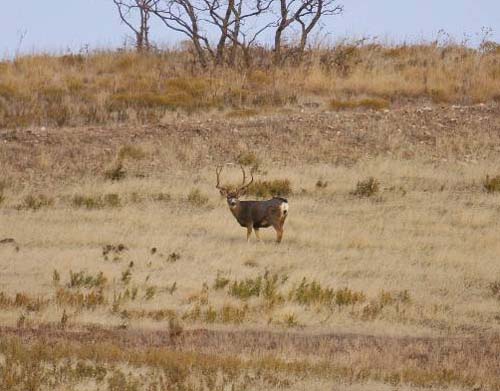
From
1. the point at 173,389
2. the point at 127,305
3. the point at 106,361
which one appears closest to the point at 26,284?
the point at 127,305

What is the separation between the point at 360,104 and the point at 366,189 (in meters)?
7.31

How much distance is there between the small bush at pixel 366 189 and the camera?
72.8 ft

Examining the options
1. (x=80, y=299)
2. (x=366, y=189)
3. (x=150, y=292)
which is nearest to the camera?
(x=80, y=299)

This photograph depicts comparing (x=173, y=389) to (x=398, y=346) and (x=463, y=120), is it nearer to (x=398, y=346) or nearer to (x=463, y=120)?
(x=398, y=346)

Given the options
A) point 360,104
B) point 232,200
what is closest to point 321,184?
point 232,200

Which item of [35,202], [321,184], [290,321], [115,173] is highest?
[115,173]

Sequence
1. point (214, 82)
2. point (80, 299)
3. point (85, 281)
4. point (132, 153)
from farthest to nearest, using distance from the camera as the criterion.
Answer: point (214, 82)
point (132, 153)
point (85, 281)
point (80, 299)

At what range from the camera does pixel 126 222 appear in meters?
19.6

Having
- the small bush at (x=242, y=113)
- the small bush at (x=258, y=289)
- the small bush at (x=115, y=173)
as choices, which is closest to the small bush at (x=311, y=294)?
the small bush at (x=258, y=289)

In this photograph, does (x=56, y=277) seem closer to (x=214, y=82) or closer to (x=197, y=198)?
(x=197, y=198)

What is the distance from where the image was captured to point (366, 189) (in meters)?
22.3

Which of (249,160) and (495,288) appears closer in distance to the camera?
(495,288)

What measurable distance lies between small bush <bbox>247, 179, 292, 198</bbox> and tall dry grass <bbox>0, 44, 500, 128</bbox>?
612 centimetres

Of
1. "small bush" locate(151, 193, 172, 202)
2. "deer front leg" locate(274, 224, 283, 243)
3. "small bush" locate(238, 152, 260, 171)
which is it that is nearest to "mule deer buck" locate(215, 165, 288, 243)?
"deer front leg" locate(274, 224, 283, 243)
